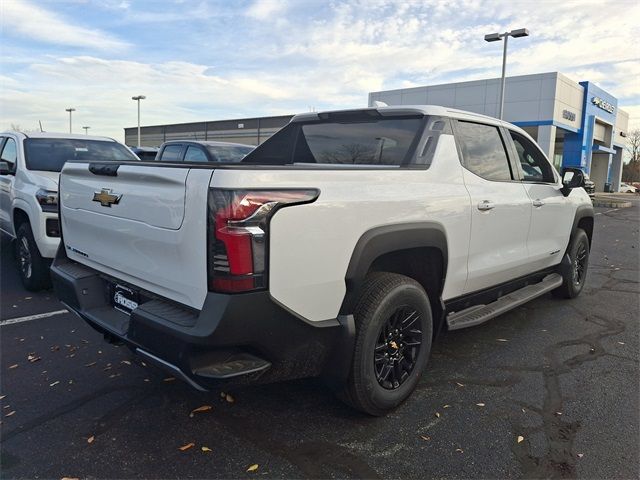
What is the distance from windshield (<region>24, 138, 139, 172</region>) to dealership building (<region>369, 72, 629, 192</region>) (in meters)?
28.6

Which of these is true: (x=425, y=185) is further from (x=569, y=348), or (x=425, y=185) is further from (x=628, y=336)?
(x=628, y=336)

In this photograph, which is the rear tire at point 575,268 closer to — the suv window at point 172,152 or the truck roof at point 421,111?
the truck roof at point 421,111

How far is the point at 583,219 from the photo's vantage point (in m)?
5.76

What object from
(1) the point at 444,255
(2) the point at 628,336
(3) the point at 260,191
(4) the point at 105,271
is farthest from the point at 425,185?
(2) the point at 628,336

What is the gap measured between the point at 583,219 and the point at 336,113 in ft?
11.2

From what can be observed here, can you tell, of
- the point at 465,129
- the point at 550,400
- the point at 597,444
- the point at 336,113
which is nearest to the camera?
the point at 597,444

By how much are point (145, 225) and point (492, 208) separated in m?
2.44

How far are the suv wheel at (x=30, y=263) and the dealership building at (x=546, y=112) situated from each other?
21981 mm

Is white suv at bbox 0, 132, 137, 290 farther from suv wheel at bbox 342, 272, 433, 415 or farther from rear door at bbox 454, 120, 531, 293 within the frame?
rear door at bbox 454, 120, 531, 293

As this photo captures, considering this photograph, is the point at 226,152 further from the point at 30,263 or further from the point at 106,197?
the point at 106,197

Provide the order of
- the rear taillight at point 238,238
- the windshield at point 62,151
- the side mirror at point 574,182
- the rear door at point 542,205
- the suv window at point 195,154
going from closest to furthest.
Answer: the rear taillight at point 238,238 → the rear door at point 542,205 → the side mirror at point 574,182 → the windshield at point 62,151 → the suv window at point 195,154

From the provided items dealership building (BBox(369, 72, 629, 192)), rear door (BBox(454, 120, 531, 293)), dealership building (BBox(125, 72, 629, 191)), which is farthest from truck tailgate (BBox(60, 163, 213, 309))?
dealership building (BBox(369, 72, 629, 192))

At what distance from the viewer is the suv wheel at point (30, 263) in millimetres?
5449

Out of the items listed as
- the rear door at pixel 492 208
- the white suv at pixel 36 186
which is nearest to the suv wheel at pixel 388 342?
the rear door at pixel 492 208
